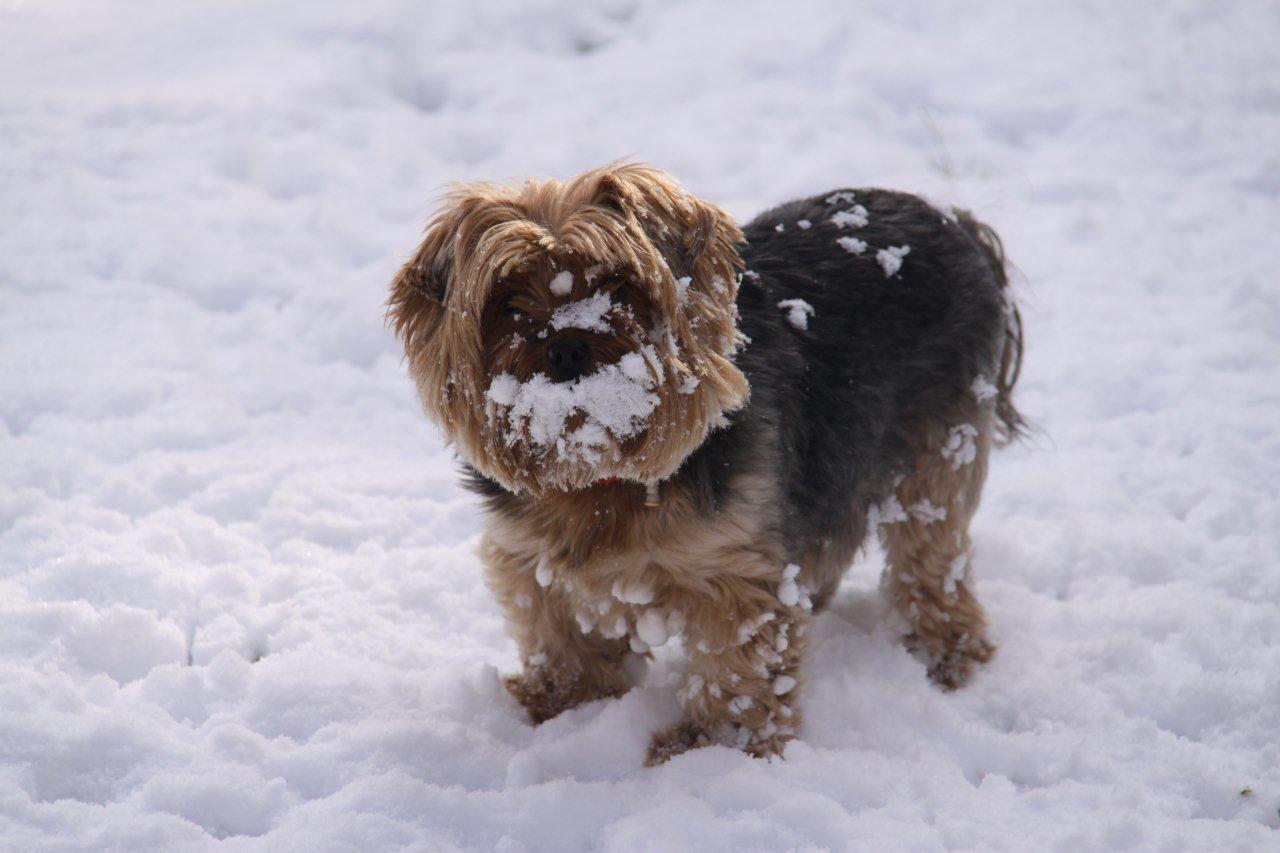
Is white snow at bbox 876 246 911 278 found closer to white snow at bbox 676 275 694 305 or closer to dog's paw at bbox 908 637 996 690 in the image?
white snow at bbox 676 275 694 305

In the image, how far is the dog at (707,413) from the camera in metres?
2.95

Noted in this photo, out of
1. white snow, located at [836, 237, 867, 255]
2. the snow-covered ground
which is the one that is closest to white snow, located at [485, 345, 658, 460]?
the snow-covered ground

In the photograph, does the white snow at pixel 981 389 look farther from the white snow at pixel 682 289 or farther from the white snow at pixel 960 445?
the white snow at pixel 682 289

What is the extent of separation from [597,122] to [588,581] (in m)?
5.36

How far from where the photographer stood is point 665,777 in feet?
11.0

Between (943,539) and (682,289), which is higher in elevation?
(682,289)

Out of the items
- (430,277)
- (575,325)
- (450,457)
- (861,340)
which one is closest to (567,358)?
(575,325)

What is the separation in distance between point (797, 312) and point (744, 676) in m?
1.28

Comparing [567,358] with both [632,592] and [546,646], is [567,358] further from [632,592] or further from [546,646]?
[546,646]

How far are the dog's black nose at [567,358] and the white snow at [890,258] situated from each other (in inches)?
59.5

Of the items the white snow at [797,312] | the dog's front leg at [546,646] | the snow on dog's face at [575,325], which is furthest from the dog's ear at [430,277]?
the white snow at [797,312]

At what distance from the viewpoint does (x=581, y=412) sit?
116 inches

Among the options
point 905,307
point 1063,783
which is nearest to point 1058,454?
point 905,307

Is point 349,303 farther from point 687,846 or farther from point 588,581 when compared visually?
point 687,846
